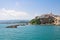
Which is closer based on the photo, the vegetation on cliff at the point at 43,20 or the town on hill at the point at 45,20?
the town on hill at the point at 45,20

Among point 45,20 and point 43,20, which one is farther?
point 45,20

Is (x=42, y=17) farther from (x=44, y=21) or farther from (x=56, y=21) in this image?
(x=56, y=21)

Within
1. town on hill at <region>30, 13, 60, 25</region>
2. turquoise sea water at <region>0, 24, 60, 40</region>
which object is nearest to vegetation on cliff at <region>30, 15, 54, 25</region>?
town on hill at <region>30, 13, 60, 25</region>

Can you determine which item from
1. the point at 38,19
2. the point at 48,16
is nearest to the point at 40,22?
the point at 38,19

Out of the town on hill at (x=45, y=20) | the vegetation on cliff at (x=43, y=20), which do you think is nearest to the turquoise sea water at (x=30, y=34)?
the town on hill at (x=45, y=20)

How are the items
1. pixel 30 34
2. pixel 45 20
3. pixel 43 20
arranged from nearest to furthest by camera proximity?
1. pixel 30 34
2. pixel 43 20
3. pixel 45 20

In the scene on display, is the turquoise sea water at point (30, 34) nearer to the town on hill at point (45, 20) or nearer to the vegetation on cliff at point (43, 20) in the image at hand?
the town on hill at point (45, 20)

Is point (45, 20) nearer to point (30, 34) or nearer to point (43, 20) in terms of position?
point (43, 20)

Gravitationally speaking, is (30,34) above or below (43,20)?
below

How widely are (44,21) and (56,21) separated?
142 inches

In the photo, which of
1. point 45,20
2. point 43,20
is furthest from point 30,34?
point 45,20

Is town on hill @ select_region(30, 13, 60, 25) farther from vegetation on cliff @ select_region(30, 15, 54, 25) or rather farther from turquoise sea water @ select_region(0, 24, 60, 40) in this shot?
turquoise sea water @ select_region(0, 24, 60, 40)

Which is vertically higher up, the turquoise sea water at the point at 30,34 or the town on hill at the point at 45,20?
the town on hill at the point at 45,20

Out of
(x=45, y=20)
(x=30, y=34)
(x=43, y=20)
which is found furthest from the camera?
(x=45, y=20)
